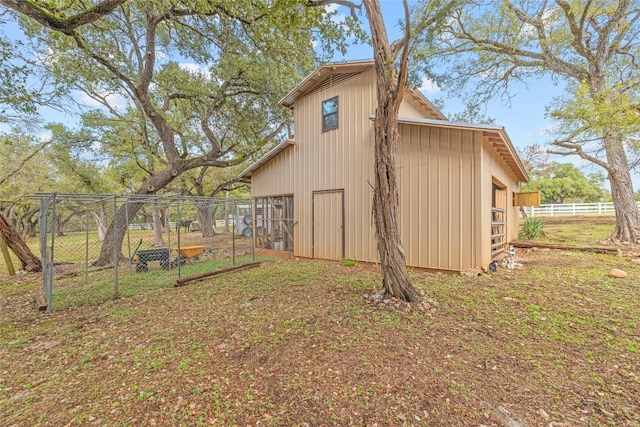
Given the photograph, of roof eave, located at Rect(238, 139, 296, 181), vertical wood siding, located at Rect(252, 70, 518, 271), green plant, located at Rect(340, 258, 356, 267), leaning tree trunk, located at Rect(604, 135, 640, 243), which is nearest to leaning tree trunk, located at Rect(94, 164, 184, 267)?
roof eave, located at Rect(238, 139, 296, 181)

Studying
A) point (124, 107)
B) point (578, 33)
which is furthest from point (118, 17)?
point (578, 33)

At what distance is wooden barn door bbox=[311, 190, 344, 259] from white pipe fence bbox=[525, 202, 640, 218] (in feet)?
63.8

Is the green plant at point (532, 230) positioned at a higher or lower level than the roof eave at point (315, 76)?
lower

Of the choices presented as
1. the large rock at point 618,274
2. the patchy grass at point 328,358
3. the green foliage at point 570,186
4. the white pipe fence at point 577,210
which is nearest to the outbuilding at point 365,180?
the patchy grass at point 328,358

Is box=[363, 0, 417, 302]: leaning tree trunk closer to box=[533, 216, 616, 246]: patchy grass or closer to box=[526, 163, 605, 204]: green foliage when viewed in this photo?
box=[533, 216, 616, 246]: patchy grass

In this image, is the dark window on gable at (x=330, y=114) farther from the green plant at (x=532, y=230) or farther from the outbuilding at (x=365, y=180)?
the green plant at (x=532, y=230)

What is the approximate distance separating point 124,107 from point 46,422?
45.2 ft

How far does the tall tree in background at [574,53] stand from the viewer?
8.13 metres

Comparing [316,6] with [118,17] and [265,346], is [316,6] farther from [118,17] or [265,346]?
[118,17]

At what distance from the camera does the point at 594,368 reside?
245 cm

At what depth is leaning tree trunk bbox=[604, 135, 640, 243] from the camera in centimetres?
901

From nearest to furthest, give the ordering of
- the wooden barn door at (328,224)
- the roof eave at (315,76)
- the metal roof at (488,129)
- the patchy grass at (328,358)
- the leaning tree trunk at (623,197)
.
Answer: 1. the patchy grass at (328,358)
2. the metal roof at (488,129)
3. the roof eave at (315,76)
4. the wooden barn door at (328,224)
5. the leaning tree trunk at (623,197)

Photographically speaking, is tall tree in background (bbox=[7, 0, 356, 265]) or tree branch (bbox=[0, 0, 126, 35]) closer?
tree branch (bbox=[0, 0, 126, 35])

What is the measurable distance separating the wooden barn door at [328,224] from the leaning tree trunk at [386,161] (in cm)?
358
